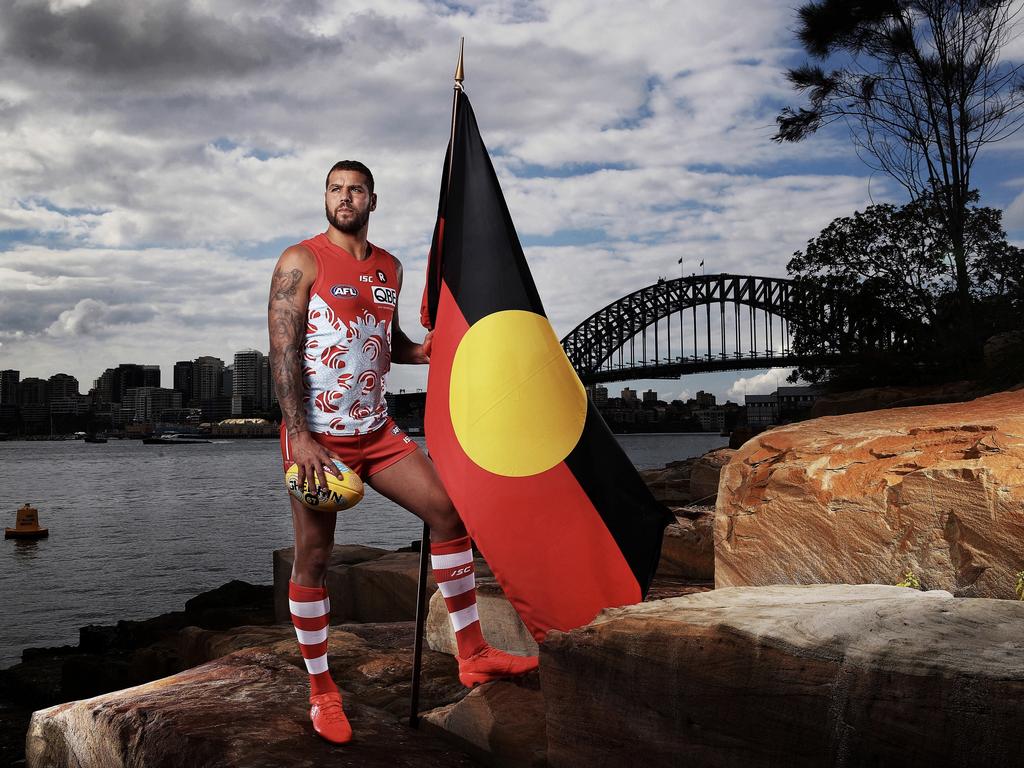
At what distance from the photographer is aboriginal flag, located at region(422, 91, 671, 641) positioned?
288 centimetres

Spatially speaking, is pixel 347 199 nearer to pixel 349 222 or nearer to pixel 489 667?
pixel 349 222

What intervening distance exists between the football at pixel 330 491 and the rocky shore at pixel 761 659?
75 centimetres

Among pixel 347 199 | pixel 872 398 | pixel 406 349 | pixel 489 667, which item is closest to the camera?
pixel 347 199

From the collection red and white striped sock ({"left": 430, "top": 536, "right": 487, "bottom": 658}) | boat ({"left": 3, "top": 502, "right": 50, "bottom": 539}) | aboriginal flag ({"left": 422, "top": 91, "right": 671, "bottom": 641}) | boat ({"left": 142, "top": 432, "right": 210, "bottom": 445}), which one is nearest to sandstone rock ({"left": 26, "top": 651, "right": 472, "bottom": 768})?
red and white striped sock ({"left": 430, "top": 536, "right": 487, "bottom": 658})

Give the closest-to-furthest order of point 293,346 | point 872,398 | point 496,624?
point 293,346, point 496,624, point 872,398

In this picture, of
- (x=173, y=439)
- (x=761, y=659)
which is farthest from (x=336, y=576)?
(x=173, y=439)

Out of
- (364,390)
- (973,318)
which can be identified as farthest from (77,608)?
(973,318)

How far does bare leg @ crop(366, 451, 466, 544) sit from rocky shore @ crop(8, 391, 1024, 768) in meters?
0.63

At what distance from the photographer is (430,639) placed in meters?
3.97

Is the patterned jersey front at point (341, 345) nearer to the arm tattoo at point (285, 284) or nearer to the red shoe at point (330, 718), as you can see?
the arm tattoo at point (285, 284)

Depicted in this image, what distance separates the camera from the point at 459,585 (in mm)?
3014

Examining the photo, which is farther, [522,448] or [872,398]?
[872,398]

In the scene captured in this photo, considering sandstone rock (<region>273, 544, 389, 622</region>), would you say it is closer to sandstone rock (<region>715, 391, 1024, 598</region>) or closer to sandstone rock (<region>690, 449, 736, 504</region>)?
sandstone rock (<region>690, 449, 736, 504</region>)

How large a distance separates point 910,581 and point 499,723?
1.42 m
